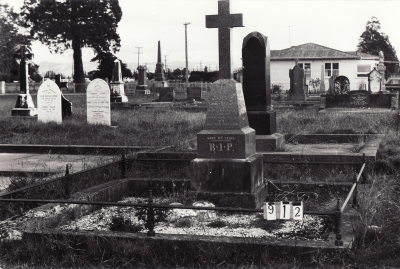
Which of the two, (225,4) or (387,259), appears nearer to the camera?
(387,259)

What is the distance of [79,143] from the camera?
12992mm

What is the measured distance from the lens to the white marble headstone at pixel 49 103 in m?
17.4

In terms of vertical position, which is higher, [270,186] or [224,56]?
[224,56]

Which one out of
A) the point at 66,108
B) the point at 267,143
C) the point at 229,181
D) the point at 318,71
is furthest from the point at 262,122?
the point at 318,71

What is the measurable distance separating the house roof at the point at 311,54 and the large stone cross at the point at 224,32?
41.2 m

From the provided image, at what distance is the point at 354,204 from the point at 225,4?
10.2 feet

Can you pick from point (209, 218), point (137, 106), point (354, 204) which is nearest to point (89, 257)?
point (209, 218)

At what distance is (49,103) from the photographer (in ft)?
57.4

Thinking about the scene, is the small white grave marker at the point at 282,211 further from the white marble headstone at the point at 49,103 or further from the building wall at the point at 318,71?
the building wall at the point at 318,71

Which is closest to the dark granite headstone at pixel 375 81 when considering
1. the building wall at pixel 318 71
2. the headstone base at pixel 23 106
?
the headstone base at pixel 23 106

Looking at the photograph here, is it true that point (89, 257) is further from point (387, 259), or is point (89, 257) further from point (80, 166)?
point (80, 166)

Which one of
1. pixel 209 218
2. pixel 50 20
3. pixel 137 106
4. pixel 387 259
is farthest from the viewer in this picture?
pixel 50 20

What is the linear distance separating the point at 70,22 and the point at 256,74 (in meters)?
40.9

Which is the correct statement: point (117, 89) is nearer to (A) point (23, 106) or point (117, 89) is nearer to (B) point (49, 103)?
(A) point (23, 106)
